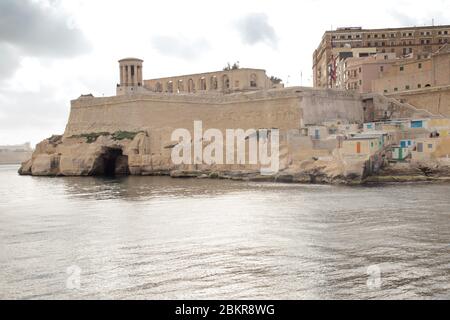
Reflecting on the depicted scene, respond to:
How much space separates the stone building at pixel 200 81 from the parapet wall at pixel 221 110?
4459mm

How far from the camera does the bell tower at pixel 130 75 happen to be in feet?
146

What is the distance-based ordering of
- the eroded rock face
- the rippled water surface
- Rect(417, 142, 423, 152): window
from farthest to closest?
Rect(417, 142, 423, 152): window, the eroded rock face, the rippled water surface

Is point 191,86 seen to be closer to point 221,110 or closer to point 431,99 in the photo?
point 221,110

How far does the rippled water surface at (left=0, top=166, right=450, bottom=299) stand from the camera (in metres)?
9.12

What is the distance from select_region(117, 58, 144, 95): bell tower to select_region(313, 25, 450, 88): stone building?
1509 cm

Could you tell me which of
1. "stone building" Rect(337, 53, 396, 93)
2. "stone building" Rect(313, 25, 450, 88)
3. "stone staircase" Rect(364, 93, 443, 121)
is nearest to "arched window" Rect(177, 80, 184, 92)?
"stone building" Rect(313, 25, 450, 88)

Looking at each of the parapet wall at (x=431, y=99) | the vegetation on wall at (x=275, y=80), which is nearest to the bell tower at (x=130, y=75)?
the vegetation on wall at (x=275, y=80)

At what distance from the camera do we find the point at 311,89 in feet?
122

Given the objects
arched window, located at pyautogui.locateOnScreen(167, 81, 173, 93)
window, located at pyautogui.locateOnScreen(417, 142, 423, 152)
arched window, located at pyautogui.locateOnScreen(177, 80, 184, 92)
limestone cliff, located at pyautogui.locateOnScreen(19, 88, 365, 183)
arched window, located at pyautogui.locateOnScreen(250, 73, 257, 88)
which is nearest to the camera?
window, located at pyautogui.locateOnScreen(417, 142, 423, 152)

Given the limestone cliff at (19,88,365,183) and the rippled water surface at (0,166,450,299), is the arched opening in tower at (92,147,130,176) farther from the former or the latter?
the rippled water surface at (0,166,450,299)

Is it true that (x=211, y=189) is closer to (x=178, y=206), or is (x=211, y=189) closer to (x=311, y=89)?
(x=178, y=206)

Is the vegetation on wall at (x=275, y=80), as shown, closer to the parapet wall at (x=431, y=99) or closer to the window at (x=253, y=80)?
the window at (x=253, y=80)

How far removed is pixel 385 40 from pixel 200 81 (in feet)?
52.2

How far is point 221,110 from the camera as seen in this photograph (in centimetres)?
3984
